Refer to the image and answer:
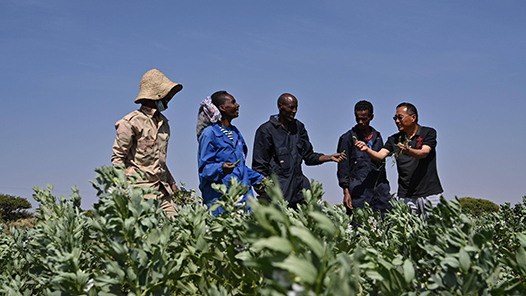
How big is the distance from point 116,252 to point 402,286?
113 centimetres

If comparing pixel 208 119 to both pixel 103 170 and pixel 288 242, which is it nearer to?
pixel 103 170

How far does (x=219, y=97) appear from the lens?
19.0 feet

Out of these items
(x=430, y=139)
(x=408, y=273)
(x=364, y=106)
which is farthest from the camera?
(x=364, y=106)

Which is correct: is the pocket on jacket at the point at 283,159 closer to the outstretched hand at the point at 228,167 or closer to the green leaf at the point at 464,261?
the outstretched hand at the point at 228,167

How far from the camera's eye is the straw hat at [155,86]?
17.3 feet

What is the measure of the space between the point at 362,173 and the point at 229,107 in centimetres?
208

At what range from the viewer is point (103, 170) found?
94.1 inches

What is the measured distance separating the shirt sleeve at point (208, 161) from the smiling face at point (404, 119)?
216 centimetres

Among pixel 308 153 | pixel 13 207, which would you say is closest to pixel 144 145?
pixel 308 153

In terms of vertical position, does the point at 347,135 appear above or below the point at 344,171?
above

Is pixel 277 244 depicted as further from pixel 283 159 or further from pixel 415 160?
pixel 283 159

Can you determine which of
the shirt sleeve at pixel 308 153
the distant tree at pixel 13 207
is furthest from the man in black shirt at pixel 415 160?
the distant tree at pixel 13 207

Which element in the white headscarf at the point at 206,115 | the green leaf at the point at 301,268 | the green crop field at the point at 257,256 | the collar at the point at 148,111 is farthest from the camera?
the white headscarf at the point at 206,115

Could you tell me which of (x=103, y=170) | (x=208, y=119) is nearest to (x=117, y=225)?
(x=103, y=170)
